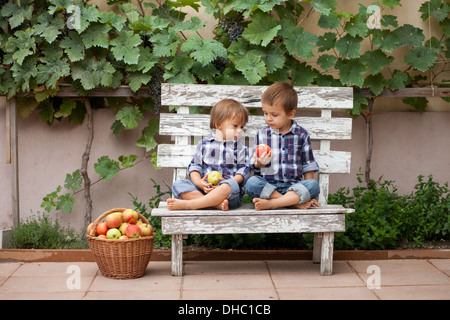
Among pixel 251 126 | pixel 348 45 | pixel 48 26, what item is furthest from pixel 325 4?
pixel 48 26

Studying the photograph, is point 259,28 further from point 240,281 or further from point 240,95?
point 240,281

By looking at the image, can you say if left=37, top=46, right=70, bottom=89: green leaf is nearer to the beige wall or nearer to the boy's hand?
the beige wall

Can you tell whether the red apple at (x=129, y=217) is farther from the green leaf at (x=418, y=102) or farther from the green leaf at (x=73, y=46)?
the green leaf at (x=418, y=102)

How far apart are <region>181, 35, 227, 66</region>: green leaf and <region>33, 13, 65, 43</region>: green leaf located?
92 cm

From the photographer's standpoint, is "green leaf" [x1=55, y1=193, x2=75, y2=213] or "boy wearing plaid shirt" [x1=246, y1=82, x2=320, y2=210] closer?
"boy wearing plaid shirt" [x1=246, y1=82, x2=320, y2=210]

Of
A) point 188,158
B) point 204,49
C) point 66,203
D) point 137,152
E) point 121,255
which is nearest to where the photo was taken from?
point 121,255

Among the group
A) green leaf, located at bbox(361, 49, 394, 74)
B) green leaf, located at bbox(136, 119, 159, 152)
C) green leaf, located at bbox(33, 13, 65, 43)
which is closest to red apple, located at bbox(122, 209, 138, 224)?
green leaf, located at bbox(136, 119, 159, 152)

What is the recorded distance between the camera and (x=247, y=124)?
3775 mm

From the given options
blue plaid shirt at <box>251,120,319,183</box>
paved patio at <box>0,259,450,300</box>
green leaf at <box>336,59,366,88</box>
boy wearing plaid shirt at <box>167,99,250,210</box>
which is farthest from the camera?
green leaf at <box>336,59,366,88</box>

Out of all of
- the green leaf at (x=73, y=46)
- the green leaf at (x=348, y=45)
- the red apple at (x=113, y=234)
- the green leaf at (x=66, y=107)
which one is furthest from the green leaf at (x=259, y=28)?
the red apple at (x=113, y=234)

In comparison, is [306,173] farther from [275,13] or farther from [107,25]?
[107,25]

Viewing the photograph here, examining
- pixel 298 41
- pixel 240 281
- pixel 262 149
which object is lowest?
pixel 240 281

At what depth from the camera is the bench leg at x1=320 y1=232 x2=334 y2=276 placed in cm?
338

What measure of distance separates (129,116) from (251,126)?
39.1 inches
